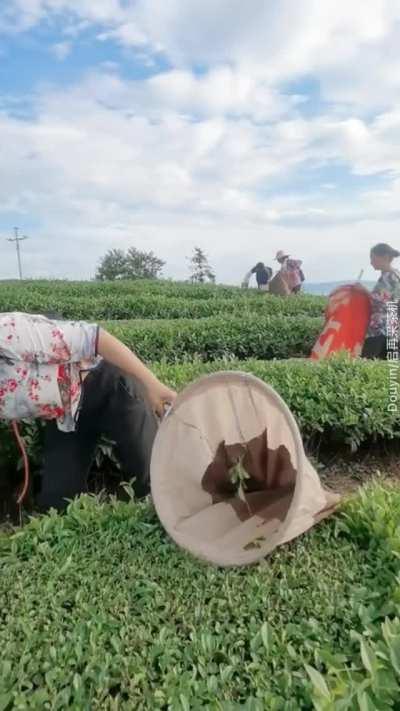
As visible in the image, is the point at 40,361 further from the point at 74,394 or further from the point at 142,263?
the point at 142,263

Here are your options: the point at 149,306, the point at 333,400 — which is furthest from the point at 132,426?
the point at 149,306

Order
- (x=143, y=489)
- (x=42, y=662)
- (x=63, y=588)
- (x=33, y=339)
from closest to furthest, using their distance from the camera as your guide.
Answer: (x=42, y=662) < (x=63, y=588) < (x=33, y=339) < (x=143, y=489)

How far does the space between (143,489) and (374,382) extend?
1712mm

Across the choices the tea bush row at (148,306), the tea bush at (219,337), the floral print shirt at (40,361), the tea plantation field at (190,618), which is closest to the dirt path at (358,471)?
the tea plantation field at (190,618)

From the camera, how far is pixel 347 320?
544cm

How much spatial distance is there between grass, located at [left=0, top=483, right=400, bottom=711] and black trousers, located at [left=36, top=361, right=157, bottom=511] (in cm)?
46

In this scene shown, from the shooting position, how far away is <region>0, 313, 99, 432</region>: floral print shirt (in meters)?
2.39

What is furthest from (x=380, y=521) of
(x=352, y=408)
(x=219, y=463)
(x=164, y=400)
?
(x=352, y=408)

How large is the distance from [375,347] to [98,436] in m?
3.34

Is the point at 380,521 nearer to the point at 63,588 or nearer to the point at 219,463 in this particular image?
the point at 219,463

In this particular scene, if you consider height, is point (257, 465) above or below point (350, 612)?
above

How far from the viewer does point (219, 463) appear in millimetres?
2494

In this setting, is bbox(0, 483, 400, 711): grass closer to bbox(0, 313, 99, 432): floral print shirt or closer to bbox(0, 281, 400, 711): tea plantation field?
bbox(0, 281, 400, 711): tea plantation field

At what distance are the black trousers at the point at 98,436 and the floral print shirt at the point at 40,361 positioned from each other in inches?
8.3
